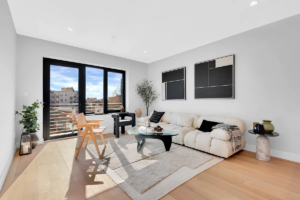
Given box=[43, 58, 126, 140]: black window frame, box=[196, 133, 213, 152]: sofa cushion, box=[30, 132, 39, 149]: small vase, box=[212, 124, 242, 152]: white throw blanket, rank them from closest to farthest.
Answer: box=[212, 124, 242, 152]: white throw blanket, box=[196, 133, 213, 152]: sofa cushion, box=[30, 132, 39, 149]: small vase, box=[43, 58, 126, 140]: black window frame

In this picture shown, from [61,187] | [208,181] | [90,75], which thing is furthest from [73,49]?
[208,181]

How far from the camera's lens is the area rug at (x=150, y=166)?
1.80 m

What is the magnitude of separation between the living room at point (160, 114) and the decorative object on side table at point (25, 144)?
0.07ft

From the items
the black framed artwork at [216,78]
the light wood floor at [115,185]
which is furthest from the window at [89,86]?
the black framed artwork at [216,78]

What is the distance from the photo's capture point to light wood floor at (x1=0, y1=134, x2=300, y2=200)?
1.66m

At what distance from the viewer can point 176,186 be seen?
182 cm

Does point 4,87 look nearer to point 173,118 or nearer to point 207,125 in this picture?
point 173,118

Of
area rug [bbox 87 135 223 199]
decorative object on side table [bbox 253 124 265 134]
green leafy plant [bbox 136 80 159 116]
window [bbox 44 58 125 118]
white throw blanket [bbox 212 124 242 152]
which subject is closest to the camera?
area rug [bbox 87 135 223 199]

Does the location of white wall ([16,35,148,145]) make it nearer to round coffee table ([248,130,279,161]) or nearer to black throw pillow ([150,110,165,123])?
black throw pillow ([150,110,165,123])

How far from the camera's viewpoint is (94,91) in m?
4.70

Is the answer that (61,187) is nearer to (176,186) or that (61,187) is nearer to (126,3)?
(176,186)

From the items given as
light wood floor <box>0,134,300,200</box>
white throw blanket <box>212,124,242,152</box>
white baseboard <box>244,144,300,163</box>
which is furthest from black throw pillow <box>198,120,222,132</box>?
white baseboard <box>244,144,300,163</box>

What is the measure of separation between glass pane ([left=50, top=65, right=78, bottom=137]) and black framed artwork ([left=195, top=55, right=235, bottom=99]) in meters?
3.84

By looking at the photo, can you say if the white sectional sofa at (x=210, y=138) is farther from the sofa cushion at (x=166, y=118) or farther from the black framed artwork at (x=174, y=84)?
the black framed artwork at (x=174, y=84)
